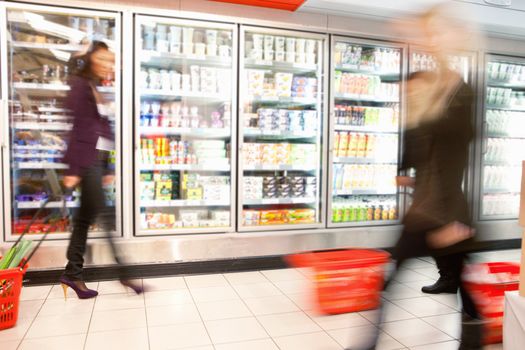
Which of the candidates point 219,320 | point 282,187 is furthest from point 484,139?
point 219,320

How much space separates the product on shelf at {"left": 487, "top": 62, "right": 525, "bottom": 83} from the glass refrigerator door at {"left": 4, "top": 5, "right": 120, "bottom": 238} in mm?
4256

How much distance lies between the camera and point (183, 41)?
4.14m

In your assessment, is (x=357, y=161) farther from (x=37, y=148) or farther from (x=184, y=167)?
(x=37, y=148)

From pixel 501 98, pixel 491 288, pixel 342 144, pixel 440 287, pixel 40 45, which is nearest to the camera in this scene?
pixel 491 288

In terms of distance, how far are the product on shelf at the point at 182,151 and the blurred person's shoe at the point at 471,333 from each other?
2.56 meters

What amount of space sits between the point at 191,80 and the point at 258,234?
5.34ft

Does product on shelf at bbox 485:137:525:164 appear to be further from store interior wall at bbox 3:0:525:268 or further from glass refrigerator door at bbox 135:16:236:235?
glass refrigerator door at bbox 135:16:236:235

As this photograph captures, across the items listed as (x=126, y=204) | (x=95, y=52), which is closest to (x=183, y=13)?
(x=95, y=52)

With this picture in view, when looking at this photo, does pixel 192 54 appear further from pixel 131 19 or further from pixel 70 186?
pixel 70 186

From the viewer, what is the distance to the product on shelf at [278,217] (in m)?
4.26

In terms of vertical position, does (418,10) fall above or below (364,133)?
above

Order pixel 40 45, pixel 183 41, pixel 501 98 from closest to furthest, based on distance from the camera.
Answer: pixel 40 45
pixel 183 41
pixel 501 98

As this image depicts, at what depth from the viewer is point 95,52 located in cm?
291

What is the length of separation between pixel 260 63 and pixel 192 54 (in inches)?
25.9
